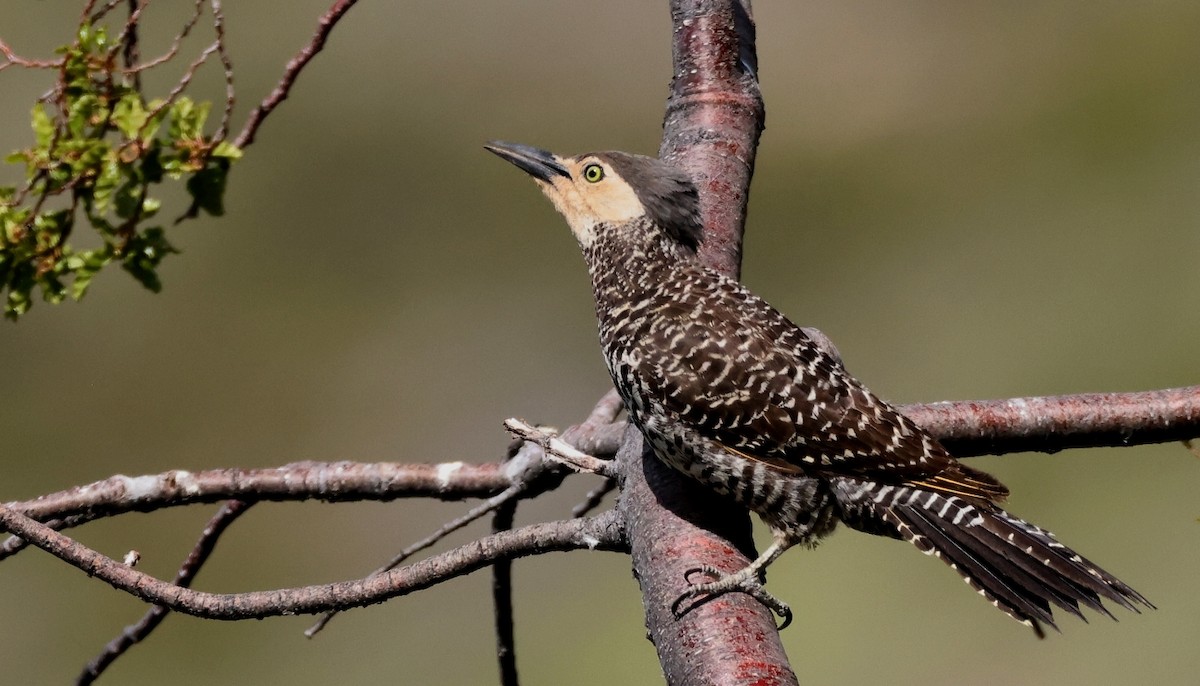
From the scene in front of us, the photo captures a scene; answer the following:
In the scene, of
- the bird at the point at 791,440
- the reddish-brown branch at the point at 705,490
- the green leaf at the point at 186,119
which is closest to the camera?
the reddish-brown branch at the point at 705,490

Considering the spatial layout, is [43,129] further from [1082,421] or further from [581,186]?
[1082,421]

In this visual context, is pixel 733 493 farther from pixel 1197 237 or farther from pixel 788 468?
pixel 1197 237

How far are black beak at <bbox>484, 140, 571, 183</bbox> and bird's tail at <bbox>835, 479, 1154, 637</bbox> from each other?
1.40 meters

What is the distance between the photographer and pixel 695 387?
3215 millimetres

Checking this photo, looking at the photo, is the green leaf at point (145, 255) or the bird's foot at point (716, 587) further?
the green leaf at point (145, 255)

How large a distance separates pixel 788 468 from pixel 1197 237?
1043cm

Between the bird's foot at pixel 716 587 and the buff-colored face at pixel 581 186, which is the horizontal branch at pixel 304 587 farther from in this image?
the buff-colored face at pixel 581 186

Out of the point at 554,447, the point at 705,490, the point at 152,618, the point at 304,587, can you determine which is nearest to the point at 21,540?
the point at 152,618

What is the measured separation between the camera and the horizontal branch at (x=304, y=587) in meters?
2.45

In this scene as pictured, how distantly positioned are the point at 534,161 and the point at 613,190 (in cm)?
30

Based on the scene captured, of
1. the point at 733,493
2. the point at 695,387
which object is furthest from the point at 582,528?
the point at 695,387

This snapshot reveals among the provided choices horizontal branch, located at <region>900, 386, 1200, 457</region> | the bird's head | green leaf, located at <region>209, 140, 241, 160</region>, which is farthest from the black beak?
horizontal branch, located at <region>900, 386, 1200, 457</region>

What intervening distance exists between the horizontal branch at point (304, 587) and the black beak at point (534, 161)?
1.56 m

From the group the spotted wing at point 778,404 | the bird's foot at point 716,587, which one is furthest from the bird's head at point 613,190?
the bird's foot at point 716,587
